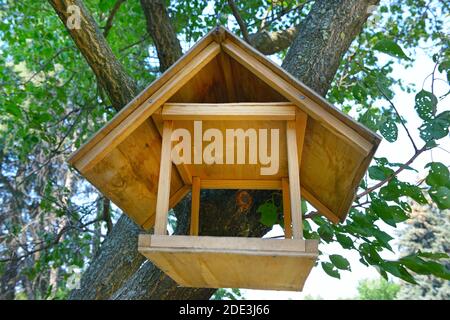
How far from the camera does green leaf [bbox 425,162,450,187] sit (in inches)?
68.9

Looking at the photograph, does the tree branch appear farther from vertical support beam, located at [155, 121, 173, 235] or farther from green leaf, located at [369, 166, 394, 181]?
green leaf, located at [369, 166, 394, 181]

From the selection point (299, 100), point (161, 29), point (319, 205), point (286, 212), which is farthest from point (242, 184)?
point (161, 29)

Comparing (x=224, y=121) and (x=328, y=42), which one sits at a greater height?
(x=328, y=42)

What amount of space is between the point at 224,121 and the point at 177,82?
0.28 meters

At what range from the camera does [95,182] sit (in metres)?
1.81

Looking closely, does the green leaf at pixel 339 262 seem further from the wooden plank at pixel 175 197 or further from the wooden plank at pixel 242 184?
the wooden plank at pixel 175 197

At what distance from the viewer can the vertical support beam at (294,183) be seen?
1464mm

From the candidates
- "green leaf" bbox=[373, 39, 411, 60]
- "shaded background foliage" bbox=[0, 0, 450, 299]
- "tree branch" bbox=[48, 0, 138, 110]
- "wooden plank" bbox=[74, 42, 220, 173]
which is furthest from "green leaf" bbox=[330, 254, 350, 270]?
"tree branch" bbox=[48, 0, 138, 110]

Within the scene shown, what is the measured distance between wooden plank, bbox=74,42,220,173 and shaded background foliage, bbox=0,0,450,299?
2.43 feet

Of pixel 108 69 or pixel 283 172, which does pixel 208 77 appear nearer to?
pixel 283 172

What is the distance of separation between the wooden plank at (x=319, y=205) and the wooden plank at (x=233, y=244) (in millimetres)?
773

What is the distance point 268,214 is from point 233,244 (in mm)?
658

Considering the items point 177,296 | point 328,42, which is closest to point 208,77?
point 328,42

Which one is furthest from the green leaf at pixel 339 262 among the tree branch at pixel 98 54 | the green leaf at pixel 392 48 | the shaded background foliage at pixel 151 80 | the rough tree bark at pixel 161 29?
the rough tree bark at pixel 161 29
